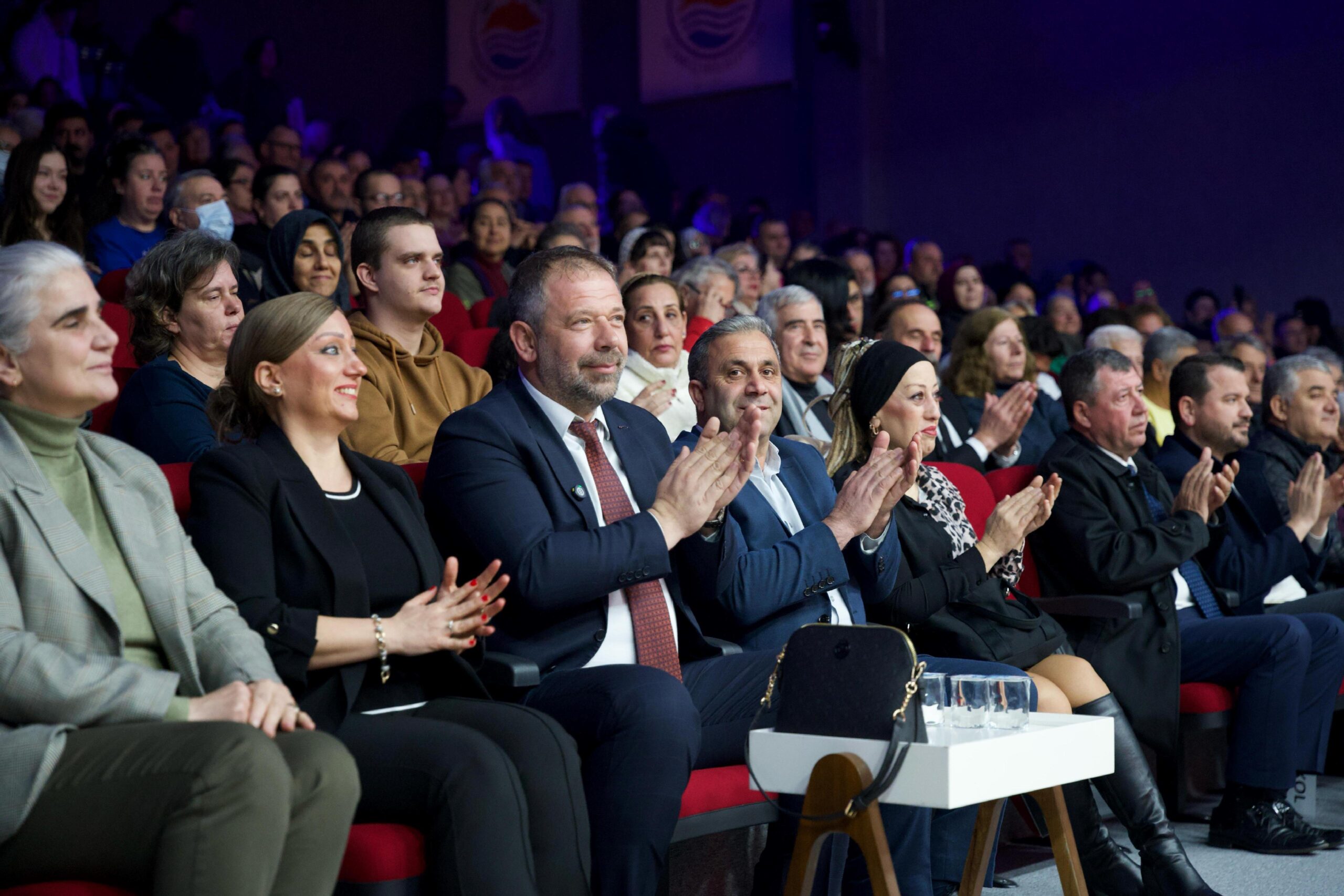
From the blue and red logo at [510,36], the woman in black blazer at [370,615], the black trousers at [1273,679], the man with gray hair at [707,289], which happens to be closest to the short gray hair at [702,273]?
the man with gray hair at [707,289]

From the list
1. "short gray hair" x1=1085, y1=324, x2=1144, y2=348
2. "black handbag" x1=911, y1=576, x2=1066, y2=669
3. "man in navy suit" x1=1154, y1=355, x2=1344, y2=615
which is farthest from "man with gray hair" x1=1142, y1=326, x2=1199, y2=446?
"black handbag" x1=911, y1=576, x2=1066, y2=669

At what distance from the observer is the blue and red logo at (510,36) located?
12328 millimetres

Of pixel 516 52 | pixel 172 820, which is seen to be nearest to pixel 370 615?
pixel 172 820

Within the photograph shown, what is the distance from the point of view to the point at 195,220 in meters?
4.40

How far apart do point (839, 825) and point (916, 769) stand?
0.14 m

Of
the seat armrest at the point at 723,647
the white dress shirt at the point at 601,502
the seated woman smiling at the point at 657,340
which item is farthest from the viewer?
the seated woman smiling at the point at 657,340

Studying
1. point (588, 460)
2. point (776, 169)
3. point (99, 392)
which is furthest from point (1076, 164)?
point (99, 392)

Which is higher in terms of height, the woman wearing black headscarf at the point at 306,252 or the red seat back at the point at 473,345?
the woman wearing black headscarf at the point at 306,252

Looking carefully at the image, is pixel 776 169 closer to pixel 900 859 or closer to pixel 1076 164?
pixel 1076 164

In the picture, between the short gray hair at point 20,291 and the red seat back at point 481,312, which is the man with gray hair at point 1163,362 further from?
the short gray hair at point 20,291

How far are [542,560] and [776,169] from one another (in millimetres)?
9579

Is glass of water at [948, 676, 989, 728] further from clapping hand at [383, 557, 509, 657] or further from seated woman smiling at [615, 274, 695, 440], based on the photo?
seated woman smiling at [615, 274, 695, 440]

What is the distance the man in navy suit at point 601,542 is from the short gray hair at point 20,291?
0.75 metres

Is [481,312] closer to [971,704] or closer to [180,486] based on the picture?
[180,486]
